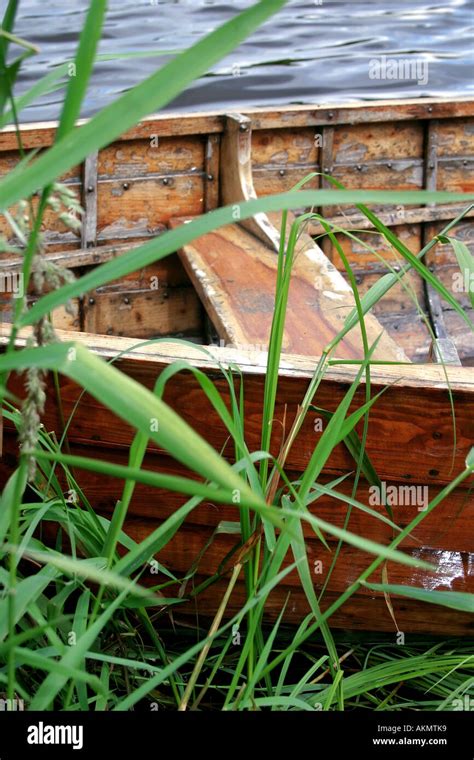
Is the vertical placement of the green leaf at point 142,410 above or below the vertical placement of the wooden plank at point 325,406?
below

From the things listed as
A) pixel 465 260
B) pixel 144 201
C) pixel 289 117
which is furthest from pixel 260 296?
pixel 465 260

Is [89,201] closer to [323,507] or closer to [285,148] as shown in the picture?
A: [285,148]

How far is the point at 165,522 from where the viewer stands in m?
1.19

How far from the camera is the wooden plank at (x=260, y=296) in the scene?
A: 9.25 ft

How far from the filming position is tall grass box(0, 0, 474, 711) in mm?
709

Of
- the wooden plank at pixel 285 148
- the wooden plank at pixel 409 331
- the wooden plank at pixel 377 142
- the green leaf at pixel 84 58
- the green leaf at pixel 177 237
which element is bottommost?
the green leaf at pixel 177 237

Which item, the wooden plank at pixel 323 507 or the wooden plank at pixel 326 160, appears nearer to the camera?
the wooden plank at pixel 323 507

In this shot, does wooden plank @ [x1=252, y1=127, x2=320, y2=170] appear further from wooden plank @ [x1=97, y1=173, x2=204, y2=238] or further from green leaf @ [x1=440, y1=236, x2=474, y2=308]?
green leaf @ [x1=440, y1=236, x2=474, y2=308]

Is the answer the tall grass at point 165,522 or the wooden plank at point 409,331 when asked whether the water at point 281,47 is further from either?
the tall grass at point 165,522

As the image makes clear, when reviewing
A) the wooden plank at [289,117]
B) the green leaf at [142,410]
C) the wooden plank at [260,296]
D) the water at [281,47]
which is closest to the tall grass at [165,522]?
the green leaf at [142,410]

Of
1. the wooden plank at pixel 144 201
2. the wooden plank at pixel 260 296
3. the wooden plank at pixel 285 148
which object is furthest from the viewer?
the wooden plank at pixel 285 148

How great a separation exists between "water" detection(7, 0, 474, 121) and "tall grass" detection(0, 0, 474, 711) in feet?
19.8

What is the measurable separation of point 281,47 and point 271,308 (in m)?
6.76

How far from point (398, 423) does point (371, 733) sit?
569 mm
